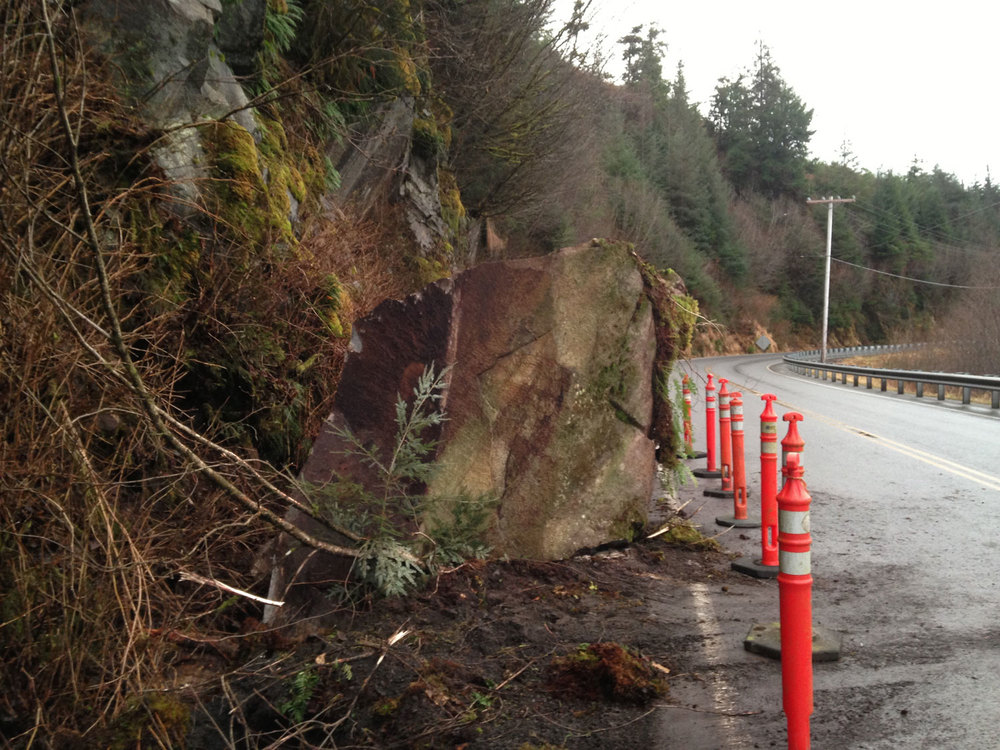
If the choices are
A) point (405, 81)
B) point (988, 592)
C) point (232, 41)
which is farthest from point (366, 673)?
point (405, 81)

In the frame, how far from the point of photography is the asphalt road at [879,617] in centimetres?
358

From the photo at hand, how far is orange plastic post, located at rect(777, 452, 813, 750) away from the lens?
10.5ft

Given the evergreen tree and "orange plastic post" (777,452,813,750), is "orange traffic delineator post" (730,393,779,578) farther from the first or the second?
the evergreen tree

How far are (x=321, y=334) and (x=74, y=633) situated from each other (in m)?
3.94

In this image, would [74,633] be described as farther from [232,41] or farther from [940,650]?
[232,41]

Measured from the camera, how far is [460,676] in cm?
399

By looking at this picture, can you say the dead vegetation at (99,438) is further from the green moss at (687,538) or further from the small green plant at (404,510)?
the green moss at (687,538)

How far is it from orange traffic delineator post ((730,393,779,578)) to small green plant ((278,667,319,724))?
136 inches

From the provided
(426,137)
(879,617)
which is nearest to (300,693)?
(879,617)

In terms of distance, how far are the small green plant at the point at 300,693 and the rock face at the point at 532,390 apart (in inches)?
69.1

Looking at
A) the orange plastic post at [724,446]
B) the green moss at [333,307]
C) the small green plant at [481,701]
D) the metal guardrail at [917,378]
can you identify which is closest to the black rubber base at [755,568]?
the small green plant at [481,701]

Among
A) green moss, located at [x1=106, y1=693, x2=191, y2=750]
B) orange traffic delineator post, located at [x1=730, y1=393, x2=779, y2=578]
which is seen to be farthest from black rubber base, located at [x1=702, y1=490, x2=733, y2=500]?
green moss, located at [x1=106, y1=693, x2=191, y2=750]

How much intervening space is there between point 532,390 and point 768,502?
6.35 ft

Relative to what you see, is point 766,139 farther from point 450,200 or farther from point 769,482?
point 769,482
